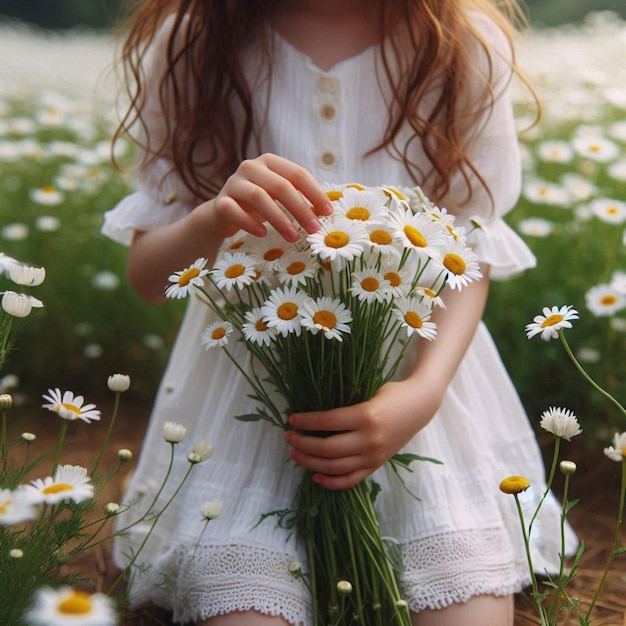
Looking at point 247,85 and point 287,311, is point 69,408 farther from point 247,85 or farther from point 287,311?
point 247,85

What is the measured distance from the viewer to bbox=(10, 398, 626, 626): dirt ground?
45.7 inches

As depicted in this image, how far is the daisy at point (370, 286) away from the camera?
775 mm

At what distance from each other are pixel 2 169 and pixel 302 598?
169 cm

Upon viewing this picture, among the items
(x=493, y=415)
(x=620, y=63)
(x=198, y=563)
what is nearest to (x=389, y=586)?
(x=198, y=563)

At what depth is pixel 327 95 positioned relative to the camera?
1.12m

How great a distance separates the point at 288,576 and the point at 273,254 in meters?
0.37

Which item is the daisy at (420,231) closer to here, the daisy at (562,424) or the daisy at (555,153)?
the daisy at (562,424)

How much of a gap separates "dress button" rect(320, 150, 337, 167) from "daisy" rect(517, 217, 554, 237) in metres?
0.76

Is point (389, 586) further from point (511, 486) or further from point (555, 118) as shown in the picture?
point (555, 118)

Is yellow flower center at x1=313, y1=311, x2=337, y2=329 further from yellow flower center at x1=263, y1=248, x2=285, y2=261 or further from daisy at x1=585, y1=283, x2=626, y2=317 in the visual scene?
daisy at x1=585, y1=283, x2=626, y2=317

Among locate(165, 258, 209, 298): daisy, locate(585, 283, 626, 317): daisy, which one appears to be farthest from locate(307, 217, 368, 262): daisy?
locate(585, 283, 626, 317): daisy

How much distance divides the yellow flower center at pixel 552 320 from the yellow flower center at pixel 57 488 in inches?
17.7

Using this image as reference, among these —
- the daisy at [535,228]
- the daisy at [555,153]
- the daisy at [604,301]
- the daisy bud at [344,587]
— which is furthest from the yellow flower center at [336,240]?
the daisy at [555,153]

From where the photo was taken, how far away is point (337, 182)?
43.6 inches
